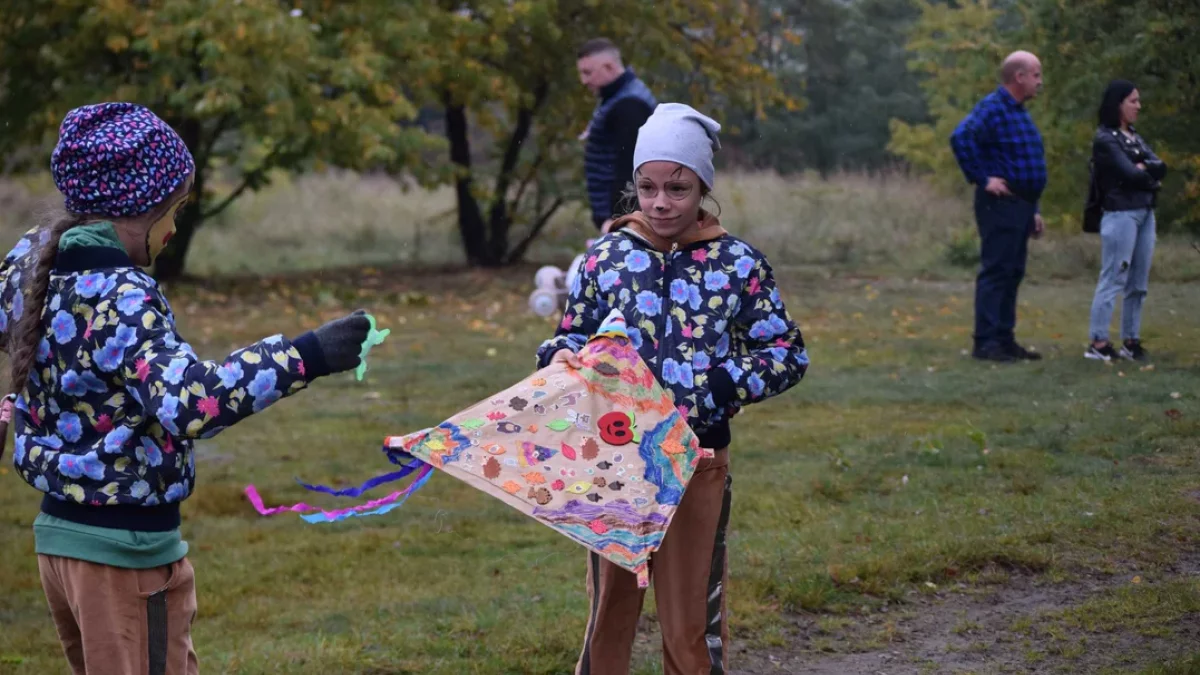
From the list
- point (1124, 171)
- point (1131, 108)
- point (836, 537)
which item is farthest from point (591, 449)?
point (1124, 171)

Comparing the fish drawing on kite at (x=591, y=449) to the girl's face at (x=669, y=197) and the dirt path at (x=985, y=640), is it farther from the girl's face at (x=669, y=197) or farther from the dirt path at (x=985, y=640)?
the dirt path at (x=985, y=640)

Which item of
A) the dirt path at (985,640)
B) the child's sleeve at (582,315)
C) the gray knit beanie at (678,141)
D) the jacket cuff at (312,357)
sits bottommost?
the dirt path at (985,640)

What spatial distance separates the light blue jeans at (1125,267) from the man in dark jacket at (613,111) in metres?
3.27

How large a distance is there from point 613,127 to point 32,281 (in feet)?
23.0

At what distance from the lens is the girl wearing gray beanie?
3887 mm

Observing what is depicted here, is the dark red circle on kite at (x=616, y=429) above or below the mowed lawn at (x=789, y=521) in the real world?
above

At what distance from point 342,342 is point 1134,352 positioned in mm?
6990

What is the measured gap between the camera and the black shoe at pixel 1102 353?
9672 millimetres

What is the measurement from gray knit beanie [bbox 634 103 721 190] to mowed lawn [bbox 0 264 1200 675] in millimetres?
2020

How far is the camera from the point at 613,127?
1008 centimetres

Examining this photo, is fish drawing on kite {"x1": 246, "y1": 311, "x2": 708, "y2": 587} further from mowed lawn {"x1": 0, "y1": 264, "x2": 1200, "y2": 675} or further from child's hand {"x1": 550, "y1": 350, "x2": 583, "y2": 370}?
mowed lawn {"x1": 0, "y1": 264, "x2": 1200, "y2": 675}

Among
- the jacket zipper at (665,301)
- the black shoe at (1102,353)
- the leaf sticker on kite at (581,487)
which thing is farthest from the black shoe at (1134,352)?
the leaf sticker on kite at (581,487)

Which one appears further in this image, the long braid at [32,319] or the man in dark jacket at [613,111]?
the man in dark jacket at [613,111]

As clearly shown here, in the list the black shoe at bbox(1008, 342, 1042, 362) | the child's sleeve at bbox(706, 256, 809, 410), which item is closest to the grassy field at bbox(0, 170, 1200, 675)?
the black shoe at bbox(1008, 342, 1042, 362)
